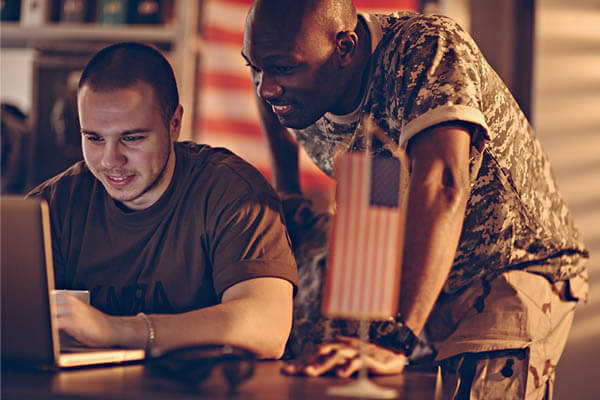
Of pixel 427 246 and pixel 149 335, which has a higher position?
pixel 427 246

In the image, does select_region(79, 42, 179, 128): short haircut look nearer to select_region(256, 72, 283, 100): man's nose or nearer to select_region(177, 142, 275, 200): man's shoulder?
select_region(177, 142, 275, 200): man's shoulder

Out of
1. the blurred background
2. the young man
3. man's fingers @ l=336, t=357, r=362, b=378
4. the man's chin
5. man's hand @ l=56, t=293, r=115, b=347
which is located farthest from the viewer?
the blurred background

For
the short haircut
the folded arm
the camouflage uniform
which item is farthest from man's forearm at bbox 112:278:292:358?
the short haircut

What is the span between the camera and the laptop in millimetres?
873

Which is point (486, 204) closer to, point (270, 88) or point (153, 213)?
point (270, 88)

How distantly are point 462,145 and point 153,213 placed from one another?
2.05 ft

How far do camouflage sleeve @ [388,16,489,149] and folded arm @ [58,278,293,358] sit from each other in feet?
1.17

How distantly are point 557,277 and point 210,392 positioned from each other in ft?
3.02

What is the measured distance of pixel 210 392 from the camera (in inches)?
31.5

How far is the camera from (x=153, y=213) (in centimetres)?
143

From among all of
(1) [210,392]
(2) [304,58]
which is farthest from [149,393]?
(2) [304,58]

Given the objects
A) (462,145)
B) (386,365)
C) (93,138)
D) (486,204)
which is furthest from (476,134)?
(93,138)

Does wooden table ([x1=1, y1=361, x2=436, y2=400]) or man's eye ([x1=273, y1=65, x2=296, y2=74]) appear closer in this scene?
wooden table ([x1=1, y1=361, x2=436, y2=400])

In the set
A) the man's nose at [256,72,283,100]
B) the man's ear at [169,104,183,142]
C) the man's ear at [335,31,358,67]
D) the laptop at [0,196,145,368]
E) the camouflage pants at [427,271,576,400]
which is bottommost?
the camouflage pants at [427,271,576,400]
